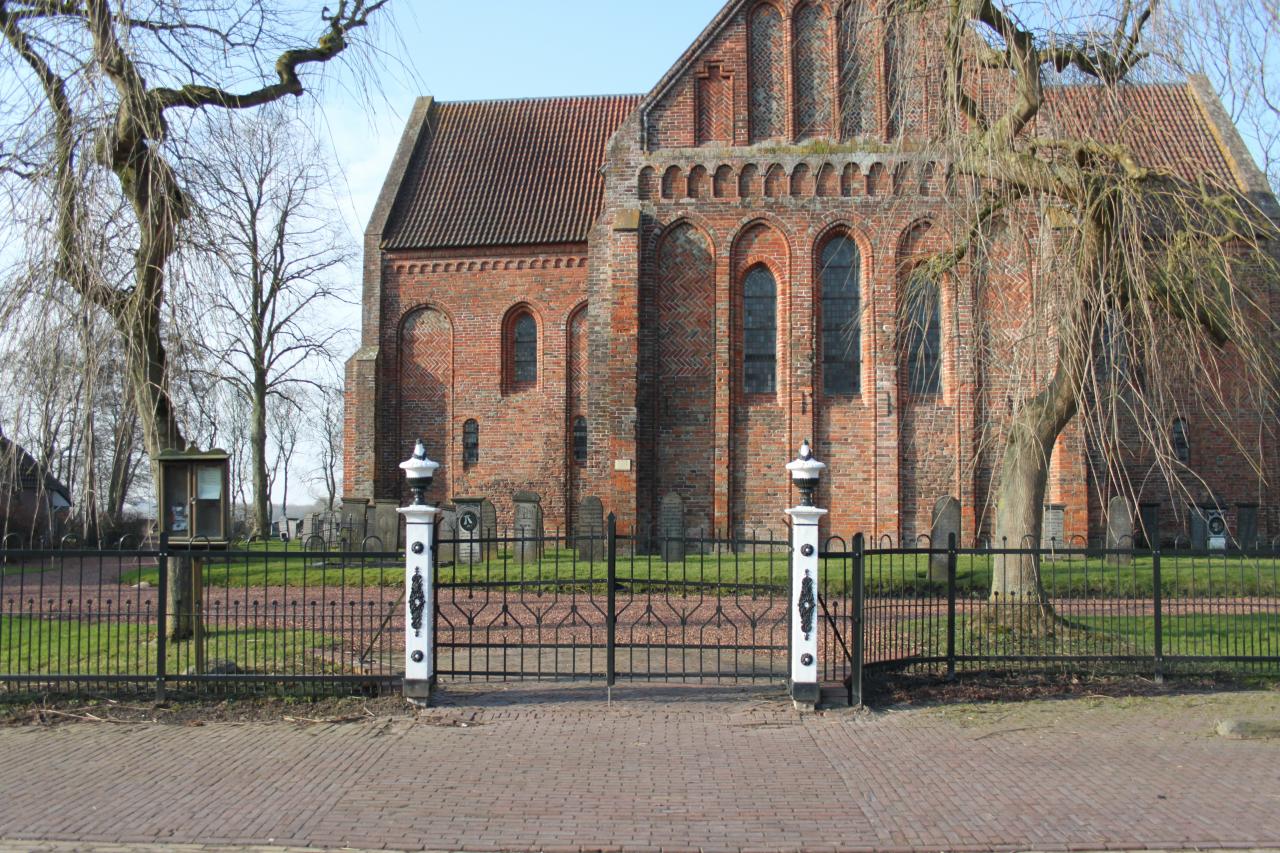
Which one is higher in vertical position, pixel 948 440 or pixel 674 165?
pixel 674 165

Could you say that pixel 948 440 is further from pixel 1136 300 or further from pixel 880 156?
pixel 1136 300

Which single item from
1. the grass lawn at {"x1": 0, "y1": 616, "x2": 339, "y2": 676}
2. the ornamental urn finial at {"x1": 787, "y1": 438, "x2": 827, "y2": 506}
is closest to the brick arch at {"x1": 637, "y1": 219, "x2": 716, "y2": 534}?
the grass lawn at {"x1": 0, "y1": 616, "x2": 339, "y2": 676}

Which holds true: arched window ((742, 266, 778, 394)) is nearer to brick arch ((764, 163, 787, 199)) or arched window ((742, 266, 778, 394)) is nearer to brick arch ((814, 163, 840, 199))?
brick arch ((764, 163, 787, 199))

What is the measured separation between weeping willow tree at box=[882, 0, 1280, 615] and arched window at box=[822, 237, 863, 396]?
1057 centimetres

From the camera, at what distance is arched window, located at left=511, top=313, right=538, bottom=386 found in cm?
2855

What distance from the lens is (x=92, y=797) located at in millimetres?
6438

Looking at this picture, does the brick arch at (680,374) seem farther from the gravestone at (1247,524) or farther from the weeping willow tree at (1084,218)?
the gravestone at (1247,524)

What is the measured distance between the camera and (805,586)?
8.54 metres

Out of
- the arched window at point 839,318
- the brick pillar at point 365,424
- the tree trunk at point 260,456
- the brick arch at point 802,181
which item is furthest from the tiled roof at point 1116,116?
the tree trunk at point 260,456

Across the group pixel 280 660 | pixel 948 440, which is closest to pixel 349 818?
pixel 280 660

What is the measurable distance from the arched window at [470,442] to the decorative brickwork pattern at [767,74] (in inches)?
447

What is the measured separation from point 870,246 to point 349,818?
17743 millimetres

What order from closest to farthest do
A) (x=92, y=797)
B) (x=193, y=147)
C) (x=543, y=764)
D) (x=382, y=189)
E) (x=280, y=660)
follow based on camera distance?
(x=92, y=797), (x=543, y=764), (x=193, y=147), (x=280, y=660), (x=382, y=189)

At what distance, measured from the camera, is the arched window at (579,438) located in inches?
1097
